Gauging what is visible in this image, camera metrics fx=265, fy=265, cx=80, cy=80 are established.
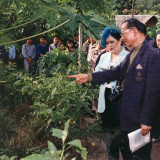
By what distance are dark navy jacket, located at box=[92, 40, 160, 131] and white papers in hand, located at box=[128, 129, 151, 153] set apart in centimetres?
10

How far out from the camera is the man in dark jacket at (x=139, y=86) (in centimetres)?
213

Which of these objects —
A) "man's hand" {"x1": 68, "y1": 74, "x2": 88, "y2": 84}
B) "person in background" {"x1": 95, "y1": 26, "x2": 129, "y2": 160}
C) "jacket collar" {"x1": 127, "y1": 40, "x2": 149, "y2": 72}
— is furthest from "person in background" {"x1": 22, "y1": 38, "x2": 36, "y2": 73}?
"jacket collar" {"x1": 127, "y1": 40, "x2": 149, "y2": 72}

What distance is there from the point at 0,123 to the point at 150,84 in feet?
7.37

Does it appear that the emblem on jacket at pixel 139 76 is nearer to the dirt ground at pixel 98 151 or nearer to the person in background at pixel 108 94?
the person in background at pixel 108 94

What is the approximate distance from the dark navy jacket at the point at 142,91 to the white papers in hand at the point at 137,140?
0.34 feet

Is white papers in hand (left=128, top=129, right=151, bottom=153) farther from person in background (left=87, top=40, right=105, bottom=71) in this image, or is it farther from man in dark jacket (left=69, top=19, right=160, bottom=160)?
person in background (left=87, top=40, right=105, bottom=71)

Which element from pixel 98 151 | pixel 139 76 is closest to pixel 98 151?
pixel 98 151

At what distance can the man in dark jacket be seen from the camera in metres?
2.13

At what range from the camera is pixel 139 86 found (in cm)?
222

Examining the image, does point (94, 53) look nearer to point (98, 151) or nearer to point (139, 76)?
point (98, 151)

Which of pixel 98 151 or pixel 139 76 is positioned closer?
pixel 139 76

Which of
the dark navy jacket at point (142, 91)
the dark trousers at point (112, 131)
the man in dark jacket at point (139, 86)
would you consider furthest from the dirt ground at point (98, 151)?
the dark navy jacket at point (142, 91)

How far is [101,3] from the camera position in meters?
4.35

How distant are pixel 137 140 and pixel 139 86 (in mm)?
448
